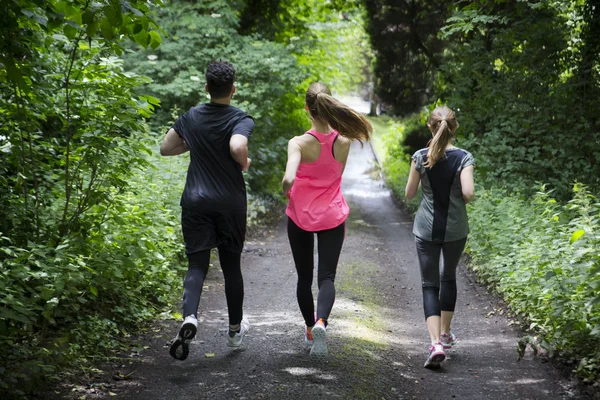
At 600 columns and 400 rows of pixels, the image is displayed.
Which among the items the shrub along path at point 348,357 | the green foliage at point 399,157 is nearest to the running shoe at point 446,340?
the shrub along path at point 348,357

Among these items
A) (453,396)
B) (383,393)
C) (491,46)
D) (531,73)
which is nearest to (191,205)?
(383,393)

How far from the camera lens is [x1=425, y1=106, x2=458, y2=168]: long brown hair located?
5.18 meters

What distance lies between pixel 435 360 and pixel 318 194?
65.8 inches

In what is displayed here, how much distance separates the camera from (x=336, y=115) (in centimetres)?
490

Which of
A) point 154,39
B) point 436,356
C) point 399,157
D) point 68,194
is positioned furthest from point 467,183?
point 399,157

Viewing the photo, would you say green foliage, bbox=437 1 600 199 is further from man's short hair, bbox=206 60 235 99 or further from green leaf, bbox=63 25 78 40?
green leaf, bbox=63 25 78 40

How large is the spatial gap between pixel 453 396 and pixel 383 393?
22.5 inches

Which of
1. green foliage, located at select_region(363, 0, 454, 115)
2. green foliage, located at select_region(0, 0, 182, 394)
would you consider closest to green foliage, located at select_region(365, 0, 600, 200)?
green foliage, located at select_region(363, 0, 454, 115)

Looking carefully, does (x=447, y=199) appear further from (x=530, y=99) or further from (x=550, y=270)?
(x=530, y=99)

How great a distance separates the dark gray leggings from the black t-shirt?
1.67 meters

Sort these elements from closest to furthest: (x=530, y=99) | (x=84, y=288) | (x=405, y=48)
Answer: (x=84, y=288)
(x=530, y=99)
(x=405, y=48)

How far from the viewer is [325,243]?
16.5ft

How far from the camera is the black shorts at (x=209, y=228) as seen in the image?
15.6ft

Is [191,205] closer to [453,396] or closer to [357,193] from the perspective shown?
[453,396]
